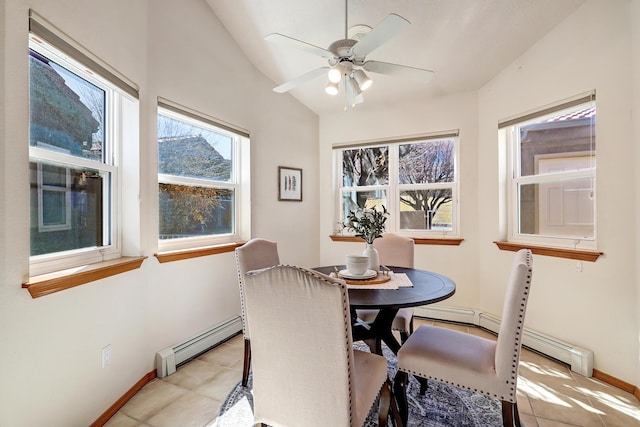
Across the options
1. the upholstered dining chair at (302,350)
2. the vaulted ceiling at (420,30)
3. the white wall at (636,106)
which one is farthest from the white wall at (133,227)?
the white wall at (636,106)

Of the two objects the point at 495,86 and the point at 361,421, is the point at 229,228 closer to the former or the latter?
the point at 361,421

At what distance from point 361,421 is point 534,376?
5.79 feet

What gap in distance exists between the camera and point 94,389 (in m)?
1.65

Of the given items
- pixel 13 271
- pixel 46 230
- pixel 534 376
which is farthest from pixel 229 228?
pixel 534 376

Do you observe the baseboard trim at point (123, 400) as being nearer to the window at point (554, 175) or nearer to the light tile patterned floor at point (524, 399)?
the light tile patterned floor at point (524, 399)

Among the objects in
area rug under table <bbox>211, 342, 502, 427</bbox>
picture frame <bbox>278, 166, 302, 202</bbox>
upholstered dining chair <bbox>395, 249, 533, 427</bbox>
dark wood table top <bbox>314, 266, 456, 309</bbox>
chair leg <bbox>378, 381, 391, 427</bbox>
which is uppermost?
picture frame <bbox>278, 166, 302, 202</bbox>

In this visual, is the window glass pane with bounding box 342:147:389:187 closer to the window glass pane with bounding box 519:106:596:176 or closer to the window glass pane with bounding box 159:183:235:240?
the window glass pane with bounding box 519:106:596:176

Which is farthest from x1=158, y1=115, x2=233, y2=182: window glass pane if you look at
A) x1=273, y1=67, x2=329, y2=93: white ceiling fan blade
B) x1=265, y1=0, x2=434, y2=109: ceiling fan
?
x1=265, y1=0, x2=434, y2=109: ceiling fan

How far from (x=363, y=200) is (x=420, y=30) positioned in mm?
1989

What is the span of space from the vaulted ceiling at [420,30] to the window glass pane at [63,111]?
4.47 ft

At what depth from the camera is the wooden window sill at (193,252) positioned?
7.32ft

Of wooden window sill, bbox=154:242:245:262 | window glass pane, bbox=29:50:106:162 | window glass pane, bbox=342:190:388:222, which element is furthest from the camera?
window glass pane, bbox=342:190:388:222

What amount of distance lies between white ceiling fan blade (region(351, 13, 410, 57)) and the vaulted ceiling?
62 cm

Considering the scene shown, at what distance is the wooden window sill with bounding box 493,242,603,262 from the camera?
86.3 inches
